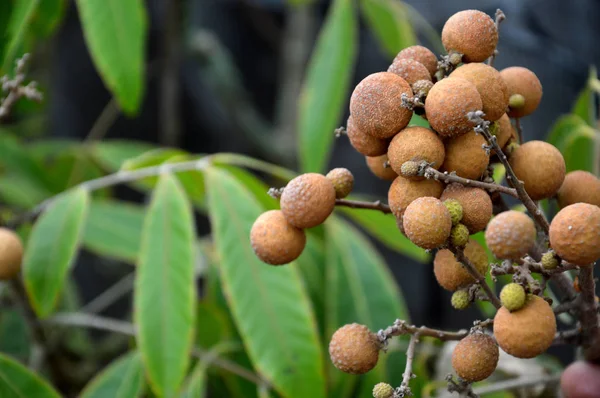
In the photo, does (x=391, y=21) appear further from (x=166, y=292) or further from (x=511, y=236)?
(x=511, y=236)

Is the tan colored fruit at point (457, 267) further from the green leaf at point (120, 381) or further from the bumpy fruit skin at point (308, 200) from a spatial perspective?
the green leaf at point (120, 381)

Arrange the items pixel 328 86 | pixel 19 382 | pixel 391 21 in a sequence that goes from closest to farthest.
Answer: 1. pixel 19 382
2. pixel 328 86
3. pixel 391 21

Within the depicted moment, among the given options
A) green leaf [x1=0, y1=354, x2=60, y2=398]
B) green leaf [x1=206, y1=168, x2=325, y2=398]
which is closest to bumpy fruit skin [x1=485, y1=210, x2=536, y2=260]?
green leaf [x1=206, y1=168, x2=325, y2=398]

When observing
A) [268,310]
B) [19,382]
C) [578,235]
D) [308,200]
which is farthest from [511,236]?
[19,382]

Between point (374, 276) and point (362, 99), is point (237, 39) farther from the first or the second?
point (362, 99)

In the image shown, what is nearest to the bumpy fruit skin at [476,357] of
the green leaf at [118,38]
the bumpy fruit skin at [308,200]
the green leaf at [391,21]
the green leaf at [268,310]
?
the bumpy fruit skin at [308,200]

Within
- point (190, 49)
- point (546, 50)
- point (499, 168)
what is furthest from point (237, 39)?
point (499, 168)

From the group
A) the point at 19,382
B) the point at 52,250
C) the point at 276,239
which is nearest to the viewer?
the point at 276,239
